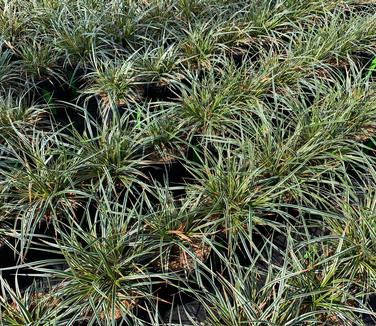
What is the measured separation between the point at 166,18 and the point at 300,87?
37.5 inches

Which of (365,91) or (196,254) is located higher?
(365,91)

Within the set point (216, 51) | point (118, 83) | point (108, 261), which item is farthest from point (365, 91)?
point (108, 261)

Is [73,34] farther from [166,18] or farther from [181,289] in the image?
[181,289]

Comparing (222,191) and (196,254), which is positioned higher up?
(222,191)

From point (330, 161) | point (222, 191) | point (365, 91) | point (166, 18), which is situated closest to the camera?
point (222, 191)

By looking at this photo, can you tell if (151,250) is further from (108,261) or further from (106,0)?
(106,0)

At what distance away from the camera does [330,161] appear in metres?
2.12

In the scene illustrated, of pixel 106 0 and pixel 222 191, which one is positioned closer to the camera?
pixel 222 191

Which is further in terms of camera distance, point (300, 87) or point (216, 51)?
point (216, 51)

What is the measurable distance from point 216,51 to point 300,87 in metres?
0.57

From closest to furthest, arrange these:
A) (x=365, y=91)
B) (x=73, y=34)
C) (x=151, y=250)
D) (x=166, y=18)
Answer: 1. (x=151, y=250)
2. (x=365, y=91)
3. (x=73, y=34)
4. (x=166, y=18)

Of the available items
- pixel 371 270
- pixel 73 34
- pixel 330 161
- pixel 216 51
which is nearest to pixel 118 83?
pixel 73 34

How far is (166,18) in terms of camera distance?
2951 mm

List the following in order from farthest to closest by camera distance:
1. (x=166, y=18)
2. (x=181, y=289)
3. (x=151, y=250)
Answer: (x=166, y=18) → (x=151, y=250) → (x=181, y=289)
